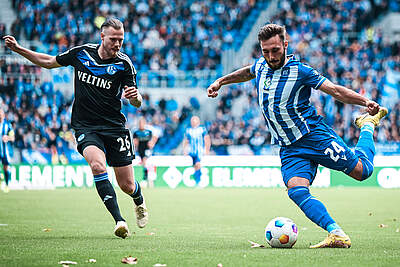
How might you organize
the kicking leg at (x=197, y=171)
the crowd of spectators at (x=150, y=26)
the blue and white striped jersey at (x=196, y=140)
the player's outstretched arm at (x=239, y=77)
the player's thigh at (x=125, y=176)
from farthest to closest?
the crowd of spectators at (x=150, y=26)
the kicking leg at (x=197, y=171)
the blue and white striped jersey at (x=196, y=140)
the player's thigh at (x=125, y=176)
the player's outstretched arm at (x=239, y=77)

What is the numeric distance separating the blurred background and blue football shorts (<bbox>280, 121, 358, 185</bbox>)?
59.3ft

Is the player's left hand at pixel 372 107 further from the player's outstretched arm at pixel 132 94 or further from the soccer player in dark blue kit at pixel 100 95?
the soccer player in dark blue kit at pixel 100 95

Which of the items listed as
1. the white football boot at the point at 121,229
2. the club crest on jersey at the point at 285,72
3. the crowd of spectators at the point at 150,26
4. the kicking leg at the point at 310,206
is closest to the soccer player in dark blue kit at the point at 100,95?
the white football boot at the point at 121,229

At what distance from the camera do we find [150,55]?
102 feet

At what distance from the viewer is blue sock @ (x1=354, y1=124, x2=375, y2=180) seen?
7491 mm

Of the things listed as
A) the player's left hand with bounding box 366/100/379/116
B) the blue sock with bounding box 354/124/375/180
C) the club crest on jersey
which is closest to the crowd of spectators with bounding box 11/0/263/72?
the blue sock with bounding box 354/124/375/180

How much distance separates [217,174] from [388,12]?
15.6 meters

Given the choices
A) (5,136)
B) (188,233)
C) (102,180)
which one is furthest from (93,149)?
(5,136)

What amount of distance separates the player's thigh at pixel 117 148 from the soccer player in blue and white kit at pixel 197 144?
45.7ft

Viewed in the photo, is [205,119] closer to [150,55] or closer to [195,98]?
[195,98]

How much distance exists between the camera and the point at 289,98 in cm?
725

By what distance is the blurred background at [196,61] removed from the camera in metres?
26.7

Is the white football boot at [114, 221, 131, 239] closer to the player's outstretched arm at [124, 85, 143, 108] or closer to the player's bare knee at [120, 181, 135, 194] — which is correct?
the player's bare knee at [120, 181, 135, 194]

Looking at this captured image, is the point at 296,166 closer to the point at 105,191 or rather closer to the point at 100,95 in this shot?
the point at 105,191
